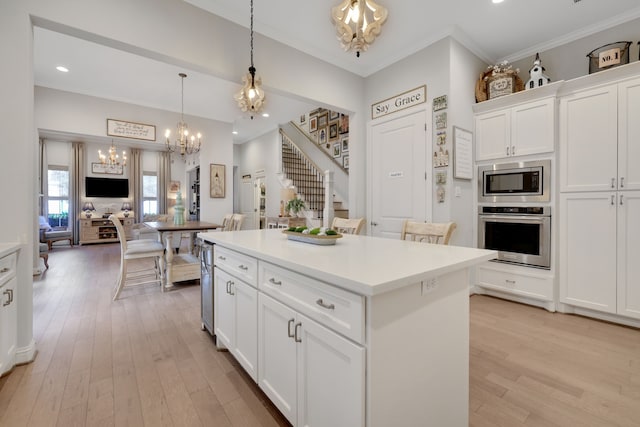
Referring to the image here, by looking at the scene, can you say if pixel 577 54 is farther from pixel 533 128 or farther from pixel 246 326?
pixel 246 326

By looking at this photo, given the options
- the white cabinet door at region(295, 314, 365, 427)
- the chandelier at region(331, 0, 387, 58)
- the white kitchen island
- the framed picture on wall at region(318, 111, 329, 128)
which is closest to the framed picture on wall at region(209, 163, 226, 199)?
the framed picture on wall at region(318, 111, 329, 128)

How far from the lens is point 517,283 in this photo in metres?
3.18

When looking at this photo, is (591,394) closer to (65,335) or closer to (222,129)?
(65,335)

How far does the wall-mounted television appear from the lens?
320 inches

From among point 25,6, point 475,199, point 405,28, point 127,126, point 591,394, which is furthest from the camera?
point 127,126

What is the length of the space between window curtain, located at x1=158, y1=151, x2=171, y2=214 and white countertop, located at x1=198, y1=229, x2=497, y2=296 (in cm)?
882

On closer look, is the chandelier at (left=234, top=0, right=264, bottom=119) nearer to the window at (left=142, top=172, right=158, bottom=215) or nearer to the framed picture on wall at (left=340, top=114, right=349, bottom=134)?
the framed picture on wall at (left=340, top=114, right=349, bottom=134)

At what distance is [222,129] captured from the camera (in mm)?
6480

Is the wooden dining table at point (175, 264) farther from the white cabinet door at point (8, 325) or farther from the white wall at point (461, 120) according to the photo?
the white wall at point (461, 120)

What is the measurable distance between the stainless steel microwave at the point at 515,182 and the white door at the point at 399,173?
0.75 metres

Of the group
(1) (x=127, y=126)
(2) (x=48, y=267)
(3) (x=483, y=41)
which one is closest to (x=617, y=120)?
(3) (x=483, y=41)

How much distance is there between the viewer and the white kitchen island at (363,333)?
94 cm

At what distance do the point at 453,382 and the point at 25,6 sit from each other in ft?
11.6

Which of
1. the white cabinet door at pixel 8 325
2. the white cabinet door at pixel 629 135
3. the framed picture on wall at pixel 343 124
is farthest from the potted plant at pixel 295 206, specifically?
the white cabinet door at pixel 629 135
